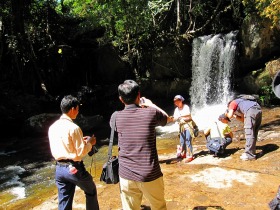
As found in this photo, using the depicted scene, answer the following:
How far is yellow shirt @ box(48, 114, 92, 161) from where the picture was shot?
3459 millimetres

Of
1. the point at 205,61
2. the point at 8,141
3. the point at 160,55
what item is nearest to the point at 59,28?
the point at 160,55

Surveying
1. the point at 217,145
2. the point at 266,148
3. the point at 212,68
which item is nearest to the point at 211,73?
the point at 212,68

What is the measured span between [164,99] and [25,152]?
8.02m

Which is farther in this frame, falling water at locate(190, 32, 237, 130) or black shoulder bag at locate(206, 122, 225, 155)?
falling water at locate(190, 32, 237, 130)

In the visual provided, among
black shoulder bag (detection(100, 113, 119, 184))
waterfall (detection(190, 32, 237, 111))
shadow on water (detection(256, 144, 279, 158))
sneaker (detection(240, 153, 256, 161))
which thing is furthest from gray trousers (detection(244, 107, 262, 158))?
waterfall (detection(190, 32, 237, 111))

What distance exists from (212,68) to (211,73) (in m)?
0.24

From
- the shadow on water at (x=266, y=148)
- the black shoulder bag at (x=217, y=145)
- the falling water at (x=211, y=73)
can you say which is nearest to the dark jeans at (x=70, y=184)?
the black shoulder bag at (x=217, y=145)

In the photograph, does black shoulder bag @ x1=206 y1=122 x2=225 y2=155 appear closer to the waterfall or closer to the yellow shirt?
the yellow shirt

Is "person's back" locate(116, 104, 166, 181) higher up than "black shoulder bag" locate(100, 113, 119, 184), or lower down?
higher up

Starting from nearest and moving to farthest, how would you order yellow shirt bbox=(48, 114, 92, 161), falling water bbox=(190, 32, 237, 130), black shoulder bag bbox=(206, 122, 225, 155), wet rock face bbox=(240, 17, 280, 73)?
yellow shirt bbox=(48, 114, 92, 161)
black shoulder bag bbox=(206, 122, 225, 155)
wet rock face bbox=(240, 17, 280, 73)
falling water bbox=(190, 32, 237, 130)

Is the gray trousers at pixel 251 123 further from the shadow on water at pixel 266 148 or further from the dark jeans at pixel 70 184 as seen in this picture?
the dark jeans at pixel 70 184

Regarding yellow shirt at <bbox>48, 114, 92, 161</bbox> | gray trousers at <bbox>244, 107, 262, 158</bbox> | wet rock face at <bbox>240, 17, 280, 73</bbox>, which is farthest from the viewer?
wet rock face at <bbox>240, 17, 280, 73</bbox>

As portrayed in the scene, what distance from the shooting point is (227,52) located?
14.0m

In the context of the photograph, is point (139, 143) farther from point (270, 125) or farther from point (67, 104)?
point (270, 125)
